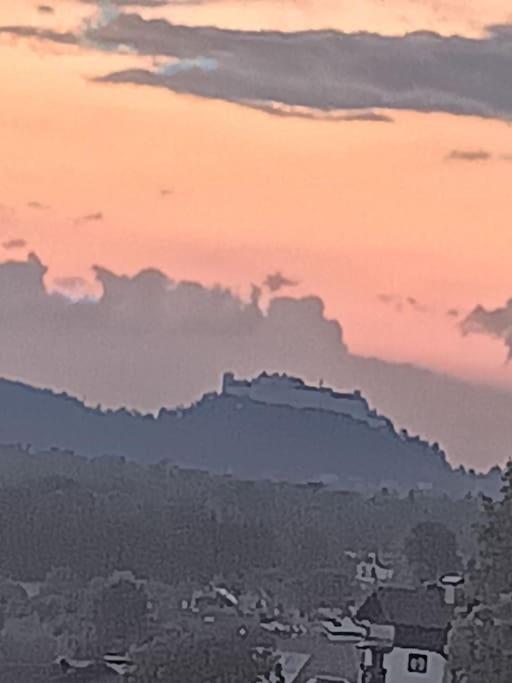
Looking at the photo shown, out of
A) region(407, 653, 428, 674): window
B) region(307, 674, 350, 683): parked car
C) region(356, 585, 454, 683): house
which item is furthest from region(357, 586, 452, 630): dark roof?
region(307, 674, 350, 683): parked car

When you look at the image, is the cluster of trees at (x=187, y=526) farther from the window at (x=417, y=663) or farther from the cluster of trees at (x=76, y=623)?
the window at (x=417, y=663)

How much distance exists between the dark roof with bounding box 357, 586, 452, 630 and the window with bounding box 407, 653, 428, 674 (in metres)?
0.68

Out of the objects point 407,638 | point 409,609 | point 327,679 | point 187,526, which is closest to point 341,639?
point 327,679

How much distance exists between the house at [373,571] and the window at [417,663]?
114ft

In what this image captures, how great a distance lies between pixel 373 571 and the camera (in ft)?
299

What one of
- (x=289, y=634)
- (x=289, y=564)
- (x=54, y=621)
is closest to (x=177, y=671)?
(x=289, y=634)

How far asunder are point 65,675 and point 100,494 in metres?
81.3

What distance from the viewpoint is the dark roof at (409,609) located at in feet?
149

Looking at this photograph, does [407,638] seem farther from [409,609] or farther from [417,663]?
[409,609]

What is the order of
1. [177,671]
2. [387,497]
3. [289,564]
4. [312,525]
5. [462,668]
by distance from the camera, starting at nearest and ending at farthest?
[462,668] < [177,671] < [289,564] < [312,525] < [387,497]

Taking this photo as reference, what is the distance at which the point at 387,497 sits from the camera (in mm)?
181000

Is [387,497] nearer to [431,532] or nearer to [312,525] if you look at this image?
[312,525]

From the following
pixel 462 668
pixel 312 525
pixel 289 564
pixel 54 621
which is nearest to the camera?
pixel 462 668

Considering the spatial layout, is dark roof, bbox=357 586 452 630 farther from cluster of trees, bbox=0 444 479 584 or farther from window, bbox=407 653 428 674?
cluster of trees, bbox=0 444 479 584
